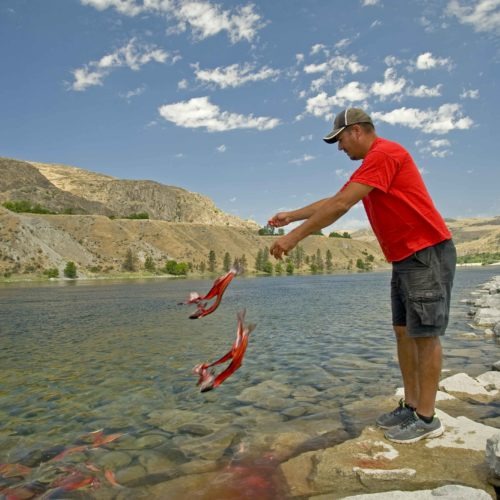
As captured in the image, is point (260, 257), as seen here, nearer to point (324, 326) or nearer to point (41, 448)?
point (324, 326)

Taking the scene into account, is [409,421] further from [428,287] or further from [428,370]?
[428,287]

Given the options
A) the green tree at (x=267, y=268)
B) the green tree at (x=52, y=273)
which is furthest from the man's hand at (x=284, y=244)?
the green tree at (x=267, y=268)

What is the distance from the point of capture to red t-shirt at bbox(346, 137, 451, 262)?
5137 millimetres

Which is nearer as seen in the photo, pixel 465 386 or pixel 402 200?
pixel 402 200

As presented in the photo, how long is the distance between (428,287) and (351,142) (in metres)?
1.87

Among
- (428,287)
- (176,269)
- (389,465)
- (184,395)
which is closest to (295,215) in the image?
(428,287)

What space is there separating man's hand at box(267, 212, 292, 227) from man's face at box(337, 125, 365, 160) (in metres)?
1.10

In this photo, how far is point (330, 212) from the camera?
5.11 m

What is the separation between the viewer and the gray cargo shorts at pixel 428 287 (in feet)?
16.9

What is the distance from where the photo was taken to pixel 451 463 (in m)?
4.79

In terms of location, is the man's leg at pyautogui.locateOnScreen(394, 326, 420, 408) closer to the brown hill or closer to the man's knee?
the man's knee

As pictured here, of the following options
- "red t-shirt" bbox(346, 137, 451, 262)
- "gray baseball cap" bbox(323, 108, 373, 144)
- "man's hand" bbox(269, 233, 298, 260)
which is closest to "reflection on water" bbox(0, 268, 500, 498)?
"man's hand" bbox(269, 233, 298, 260)

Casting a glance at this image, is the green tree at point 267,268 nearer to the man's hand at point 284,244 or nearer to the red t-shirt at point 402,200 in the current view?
the red t-shirt at point 402,200

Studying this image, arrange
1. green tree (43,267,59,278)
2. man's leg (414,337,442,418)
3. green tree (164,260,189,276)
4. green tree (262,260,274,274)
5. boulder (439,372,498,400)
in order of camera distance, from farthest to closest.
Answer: green tree (262,260,274,274), green tree (164,260,189,276), green tree (43,267,59,278), boulder (439,372,498,400), man's leg (414,337,442,418)
